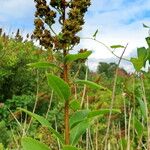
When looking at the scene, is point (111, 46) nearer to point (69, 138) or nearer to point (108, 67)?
point (69, 138)

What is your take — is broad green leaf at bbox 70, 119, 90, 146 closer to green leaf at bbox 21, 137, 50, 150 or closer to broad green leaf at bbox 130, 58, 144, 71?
green leaf at bbox 21, 137, 50, 150

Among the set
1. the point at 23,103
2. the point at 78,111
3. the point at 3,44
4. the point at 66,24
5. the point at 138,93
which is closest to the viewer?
the point at 66,24

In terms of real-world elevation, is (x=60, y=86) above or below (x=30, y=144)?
above

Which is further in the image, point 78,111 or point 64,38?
point 78,111

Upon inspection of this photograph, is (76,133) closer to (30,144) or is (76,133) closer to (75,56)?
(30,144)

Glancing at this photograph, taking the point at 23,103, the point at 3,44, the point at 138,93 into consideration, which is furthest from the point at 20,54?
the point at 138,93

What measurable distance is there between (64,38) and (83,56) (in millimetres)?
122

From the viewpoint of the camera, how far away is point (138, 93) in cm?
268

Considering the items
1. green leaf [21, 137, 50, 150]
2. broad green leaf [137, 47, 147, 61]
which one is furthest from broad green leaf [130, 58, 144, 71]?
green leaf [21, 137, 50, 150]

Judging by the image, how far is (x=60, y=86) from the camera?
6.91 ft

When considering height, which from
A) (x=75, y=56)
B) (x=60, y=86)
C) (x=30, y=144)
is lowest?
(x=30, y=144)

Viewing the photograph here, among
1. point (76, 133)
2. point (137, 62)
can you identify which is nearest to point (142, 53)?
point (137, 62)

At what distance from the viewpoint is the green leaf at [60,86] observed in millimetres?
2094

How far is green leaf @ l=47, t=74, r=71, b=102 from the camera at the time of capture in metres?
2.09
